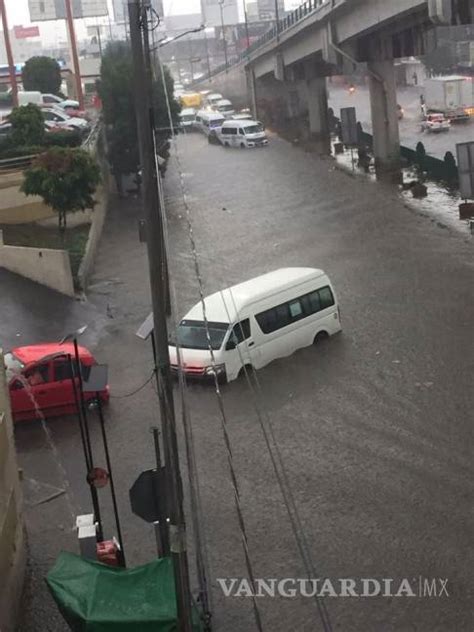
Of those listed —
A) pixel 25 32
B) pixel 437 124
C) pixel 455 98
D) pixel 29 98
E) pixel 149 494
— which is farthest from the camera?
pixel 25 32

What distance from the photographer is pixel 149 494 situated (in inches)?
274

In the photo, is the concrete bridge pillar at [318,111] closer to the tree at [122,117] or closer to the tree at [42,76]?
the tree at [42,76]

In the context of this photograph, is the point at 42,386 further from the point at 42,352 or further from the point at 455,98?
the point at 455,98

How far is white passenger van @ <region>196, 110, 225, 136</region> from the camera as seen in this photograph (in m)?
55.2

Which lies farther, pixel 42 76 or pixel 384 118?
pixel 42 76

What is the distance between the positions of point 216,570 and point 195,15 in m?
145

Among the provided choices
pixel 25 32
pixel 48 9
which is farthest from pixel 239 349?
pixel 25 32

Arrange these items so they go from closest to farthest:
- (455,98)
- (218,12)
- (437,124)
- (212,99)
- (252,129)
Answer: (437,124)
(252,129)
(455,98)
(212,99)
(218,12)

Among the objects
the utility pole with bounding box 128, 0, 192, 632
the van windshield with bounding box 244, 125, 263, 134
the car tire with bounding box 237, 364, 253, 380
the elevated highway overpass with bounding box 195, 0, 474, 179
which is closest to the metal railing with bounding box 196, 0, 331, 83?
the elevated highway overpass with bounding box 195, 0, 474, 179

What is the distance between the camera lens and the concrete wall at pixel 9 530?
27.0 feet

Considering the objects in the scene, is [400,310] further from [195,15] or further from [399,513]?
[195,15]

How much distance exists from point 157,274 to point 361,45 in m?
34.8

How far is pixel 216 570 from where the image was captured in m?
9.30

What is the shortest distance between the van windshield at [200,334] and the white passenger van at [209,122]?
39040 mm
